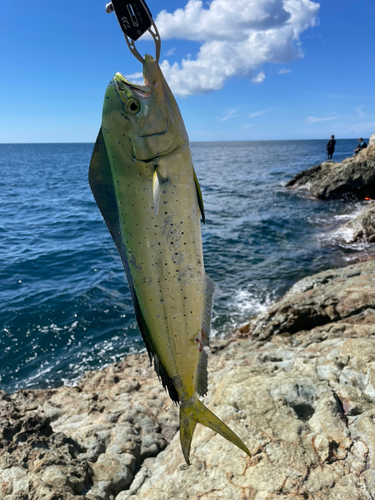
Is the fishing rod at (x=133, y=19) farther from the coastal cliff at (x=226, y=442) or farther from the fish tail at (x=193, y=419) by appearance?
the coastal cliff at (x=226, y=442)

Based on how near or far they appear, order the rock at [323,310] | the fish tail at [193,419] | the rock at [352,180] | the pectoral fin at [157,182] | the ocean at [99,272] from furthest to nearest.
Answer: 1. the rock at [352,180]
2. the ocean at [99,272]
3. the rock at [323,310]
4. the fish tail at [193,419]
5. the pectoral fin at [157,182]

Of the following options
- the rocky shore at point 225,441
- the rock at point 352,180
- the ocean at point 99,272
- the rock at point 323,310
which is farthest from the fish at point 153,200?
the rock at point 352,180

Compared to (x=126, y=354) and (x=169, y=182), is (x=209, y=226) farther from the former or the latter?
(x=169, y=182)

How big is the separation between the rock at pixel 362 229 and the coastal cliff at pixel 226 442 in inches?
372

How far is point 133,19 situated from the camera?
6.68 ft

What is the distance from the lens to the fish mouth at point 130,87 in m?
1.96

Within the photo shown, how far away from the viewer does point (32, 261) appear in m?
13.9

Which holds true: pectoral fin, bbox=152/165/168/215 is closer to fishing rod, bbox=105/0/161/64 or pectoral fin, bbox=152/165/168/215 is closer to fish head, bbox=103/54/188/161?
fish head, bbox=103/54/188/161

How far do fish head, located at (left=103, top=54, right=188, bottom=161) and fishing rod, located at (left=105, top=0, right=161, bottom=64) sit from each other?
192mm

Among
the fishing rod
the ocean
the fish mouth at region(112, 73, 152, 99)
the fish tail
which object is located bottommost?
the ocean

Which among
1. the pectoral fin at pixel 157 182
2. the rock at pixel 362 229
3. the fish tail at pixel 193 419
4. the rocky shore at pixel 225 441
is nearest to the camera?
the pectoral fin at pixel 157 182

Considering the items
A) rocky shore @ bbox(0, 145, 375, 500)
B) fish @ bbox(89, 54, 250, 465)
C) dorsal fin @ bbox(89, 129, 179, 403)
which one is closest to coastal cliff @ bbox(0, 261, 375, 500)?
rocky shore @ bbox(0, 145, 375, 500)

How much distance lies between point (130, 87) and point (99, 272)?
1160cm

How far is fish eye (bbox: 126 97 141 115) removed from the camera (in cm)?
194
